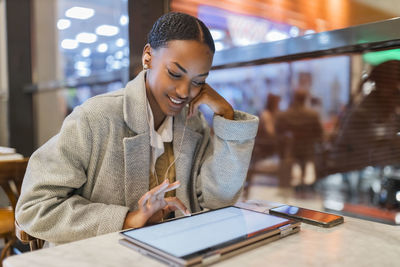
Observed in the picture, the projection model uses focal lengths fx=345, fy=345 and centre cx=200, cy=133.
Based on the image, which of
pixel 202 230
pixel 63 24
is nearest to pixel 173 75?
pixel 202 230

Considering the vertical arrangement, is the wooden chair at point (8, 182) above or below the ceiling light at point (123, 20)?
below

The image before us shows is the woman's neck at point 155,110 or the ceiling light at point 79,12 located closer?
the woman's neck at point 155,110

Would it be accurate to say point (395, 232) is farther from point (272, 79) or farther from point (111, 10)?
point (111, 10)

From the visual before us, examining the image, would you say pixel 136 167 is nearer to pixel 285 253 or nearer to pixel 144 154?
pixel 144 154

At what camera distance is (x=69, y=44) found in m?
2.57

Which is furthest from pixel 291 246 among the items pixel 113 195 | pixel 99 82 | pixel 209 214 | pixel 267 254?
pixel 99 82

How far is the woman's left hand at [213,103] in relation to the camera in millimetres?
1021

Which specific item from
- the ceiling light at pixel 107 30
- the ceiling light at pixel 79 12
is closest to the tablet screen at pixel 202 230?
the ceiling light at pixel 107 30

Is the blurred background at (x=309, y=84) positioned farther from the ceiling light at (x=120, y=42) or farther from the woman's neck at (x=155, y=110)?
the woman's neck at (x=155, y=110)

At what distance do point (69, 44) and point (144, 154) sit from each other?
6.40ft

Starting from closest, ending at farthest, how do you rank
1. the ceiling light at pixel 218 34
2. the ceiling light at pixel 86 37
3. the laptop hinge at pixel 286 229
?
the laptop hinge at pixel 286 229, the ceiling light at pixel 218 34, the ceiling light at pixel 86 37

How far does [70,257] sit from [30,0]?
10.2 feet

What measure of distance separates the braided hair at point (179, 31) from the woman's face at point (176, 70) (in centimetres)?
1

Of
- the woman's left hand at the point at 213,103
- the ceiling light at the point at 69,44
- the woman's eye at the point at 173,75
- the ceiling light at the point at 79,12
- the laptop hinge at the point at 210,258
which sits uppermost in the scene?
the ceiling light at the point at 79,12
